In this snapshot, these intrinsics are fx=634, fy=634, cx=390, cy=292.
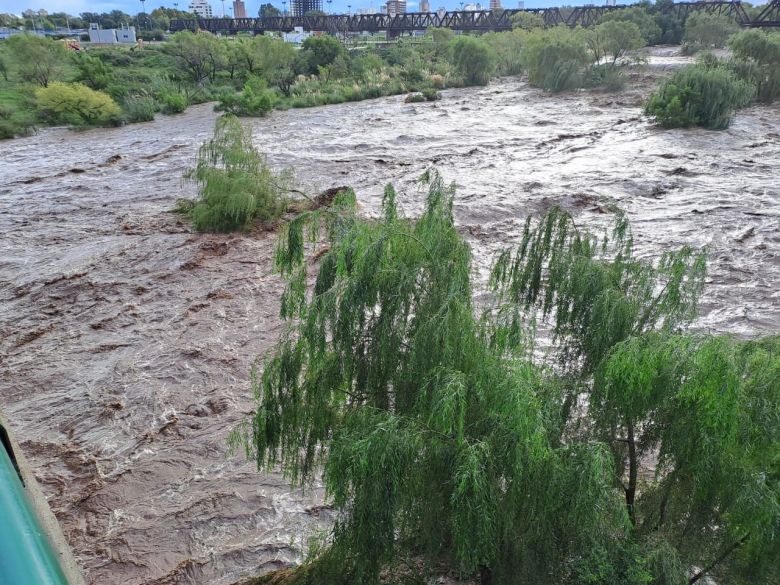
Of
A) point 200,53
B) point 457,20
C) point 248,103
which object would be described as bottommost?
point 248,103

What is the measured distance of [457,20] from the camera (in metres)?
89.6

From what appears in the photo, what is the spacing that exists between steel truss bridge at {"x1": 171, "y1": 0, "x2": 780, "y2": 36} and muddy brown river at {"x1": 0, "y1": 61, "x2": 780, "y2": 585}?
39.1m

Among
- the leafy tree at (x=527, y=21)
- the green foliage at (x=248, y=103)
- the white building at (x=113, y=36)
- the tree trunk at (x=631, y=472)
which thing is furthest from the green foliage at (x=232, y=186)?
the white building at (x=113, y=36)

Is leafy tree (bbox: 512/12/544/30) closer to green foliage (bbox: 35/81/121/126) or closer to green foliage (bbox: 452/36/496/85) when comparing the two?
green foliage (bbox: 452/36/496/85)

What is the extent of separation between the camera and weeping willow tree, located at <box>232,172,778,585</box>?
483 centimetres

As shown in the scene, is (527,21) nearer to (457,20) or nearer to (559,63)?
(457,20)

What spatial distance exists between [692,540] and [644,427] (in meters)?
1.05

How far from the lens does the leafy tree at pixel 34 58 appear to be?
1697 inches

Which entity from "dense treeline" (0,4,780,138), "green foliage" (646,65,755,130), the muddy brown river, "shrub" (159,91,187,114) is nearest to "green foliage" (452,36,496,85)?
"dense treeline" (0,4,780,138)

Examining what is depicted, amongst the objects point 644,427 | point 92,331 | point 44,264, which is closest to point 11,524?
point 644,427

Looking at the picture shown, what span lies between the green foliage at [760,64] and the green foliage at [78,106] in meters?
35.7

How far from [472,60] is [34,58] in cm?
3177

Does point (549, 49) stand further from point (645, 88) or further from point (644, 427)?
point (644, 427)

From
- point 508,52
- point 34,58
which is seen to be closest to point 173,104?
point 34,58
